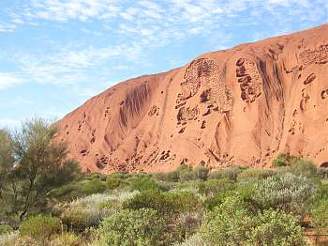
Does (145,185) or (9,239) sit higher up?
(9,239)

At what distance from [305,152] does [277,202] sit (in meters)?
46.5

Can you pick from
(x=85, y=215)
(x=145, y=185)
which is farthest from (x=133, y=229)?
(x=145, y=185)

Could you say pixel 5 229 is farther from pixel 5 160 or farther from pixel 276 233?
pixel 276 233

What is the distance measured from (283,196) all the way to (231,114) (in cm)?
5646

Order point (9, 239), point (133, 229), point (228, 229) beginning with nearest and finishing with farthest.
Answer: point (228, 229), point (133, 229), point (9, 239)

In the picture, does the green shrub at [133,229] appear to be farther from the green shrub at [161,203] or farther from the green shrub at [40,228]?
the green shrub at [40,228]

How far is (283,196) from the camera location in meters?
13.1

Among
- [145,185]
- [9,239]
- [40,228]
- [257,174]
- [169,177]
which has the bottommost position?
[169,177]

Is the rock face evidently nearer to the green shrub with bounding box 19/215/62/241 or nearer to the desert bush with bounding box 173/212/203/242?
the desert bush with bounding box 173/212/203/242

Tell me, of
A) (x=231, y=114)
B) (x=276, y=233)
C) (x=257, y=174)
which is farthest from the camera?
(x=231, y=114)

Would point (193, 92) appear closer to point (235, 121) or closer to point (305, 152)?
point (235, 121)

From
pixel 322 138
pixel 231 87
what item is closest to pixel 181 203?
pixel 322 138

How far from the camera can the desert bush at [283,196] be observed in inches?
497

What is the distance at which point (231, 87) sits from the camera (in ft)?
230
